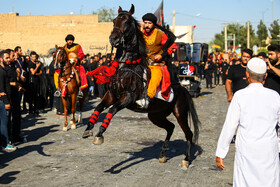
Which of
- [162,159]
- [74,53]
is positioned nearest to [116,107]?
[162,159]

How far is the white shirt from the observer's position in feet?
13.1

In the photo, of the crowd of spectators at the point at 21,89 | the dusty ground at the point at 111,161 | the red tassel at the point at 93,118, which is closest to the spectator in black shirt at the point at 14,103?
the crowd of spectators at the point at 21,89

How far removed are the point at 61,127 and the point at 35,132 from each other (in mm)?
1108

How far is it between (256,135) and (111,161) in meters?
4.48

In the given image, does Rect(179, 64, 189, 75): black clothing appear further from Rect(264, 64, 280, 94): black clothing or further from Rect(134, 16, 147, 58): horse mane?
Rect(134, 16, 147, 58): horse mane

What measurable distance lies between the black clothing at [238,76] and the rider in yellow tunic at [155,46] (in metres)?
2.07

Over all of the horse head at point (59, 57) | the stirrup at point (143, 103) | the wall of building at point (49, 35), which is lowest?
the stirrup at point (143, 103)

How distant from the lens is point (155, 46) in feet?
24.7

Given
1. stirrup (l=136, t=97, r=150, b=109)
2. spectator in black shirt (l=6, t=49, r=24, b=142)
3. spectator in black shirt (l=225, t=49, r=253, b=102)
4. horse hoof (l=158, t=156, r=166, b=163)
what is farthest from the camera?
spectator in black shirt (l=6, t=49, r=24, b=142)

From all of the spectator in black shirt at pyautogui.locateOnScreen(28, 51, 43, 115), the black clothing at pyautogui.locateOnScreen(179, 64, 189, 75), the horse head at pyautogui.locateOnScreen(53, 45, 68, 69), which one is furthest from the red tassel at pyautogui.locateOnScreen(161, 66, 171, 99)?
the black clothing at pyautogui.locateOnScreen(179, 64, 189, 75)

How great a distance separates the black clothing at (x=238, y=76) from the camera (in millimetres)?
8758

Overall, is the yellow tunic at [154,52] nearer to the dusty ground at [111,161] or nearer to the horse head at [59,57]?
the dusty ground at [111,161]

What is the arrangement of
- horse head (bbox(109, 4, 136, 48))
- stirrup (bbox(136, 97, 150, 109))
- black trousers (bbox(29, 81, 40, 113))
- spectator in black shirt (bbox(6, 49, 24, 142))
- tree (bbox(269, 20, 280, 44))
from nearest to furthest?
horse head (bbox(109, 4, 136, 48)), stirrup (bbox(136, 97, 150, 109)), spectator in black shirt (bbox(6, 49, 24, 142)), black trousers (bbox(29, 81, 40, 113)), tree (bbox(269, 20, 280, 44))

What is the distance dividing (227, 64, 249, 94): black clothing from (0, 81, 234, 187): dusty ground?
1.65 m
